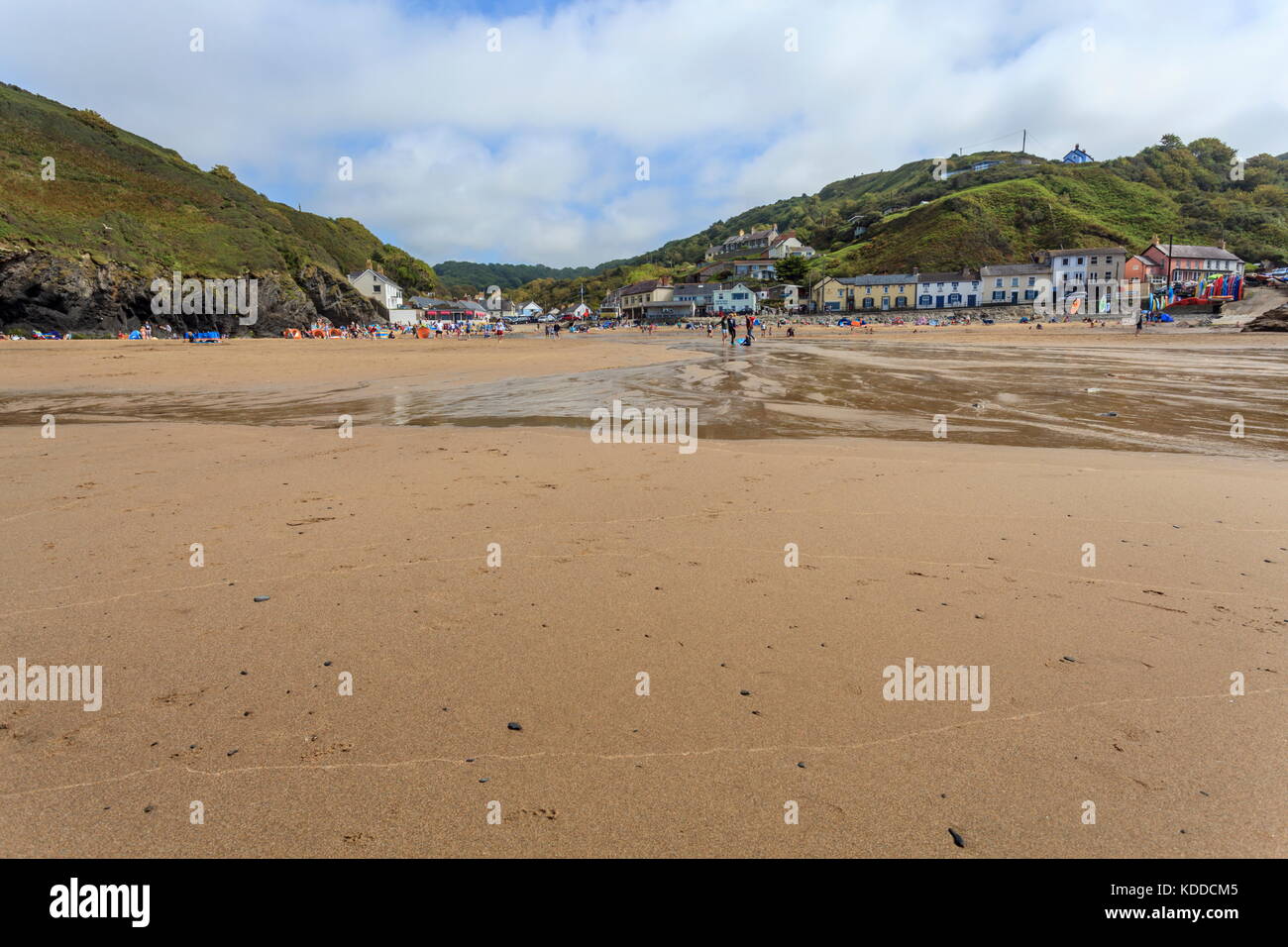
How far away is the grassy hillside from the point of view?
4645 cm

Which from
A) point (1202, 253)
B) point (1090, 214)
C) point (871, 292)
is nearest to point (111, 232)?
point (871, 292)

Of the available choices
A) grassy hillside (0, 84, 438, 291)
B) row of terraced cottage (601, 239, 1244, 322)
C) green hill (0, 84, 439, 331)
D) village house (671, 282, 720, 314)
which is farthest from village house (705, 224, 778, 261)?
grassy hillside (0, 84, 438, 291)

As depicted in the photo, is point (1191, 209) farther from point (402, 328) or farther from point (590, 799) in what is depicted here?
point (590, 799)

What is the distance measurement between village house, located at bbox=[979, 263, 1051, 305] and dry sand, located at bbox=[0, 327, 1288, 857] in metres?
110

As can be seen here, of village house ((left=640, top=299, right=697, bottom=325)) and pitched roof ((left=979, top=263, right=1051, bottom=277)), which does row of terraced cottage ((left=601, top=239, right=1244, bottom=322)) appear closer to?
pitched roof ((left=979, top=263, right=1051, bottom=277))

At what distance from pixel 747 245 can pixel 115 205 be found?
6202 inches

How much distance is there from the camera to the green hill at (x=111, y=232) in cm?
4375

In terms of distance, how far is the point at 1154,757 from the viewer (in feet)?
9.19

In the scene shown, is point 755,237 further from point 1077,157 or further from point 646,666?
point 646,666

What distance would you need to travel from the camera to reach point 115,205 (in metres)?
51.9

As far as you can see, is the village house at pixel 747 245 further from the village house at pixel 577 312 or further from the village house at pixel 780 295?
the village house at pixel 577 312

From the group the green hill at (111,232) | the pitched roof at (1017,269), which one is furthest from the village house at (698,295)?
the green hill at (111,232)
